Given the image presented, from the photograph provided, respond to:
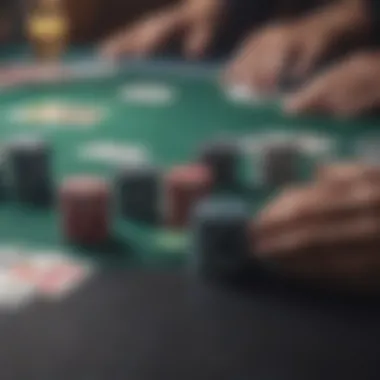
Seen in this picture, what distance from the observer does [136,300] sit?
1198 millimetres

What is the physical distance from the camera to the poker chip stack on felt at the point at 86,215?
1390 mm

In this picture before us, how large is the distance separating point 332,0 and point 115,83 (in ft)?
1.98

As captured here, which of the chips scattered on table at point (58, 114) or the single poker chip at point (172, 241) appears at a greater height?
the chips scattered on table at point (58, 114)

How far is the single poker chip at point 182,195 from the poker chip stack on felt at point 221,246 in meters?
0.17

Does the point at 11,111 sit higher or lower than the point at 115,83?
lower

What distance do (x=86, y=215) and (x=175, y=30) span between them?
926 millimetres

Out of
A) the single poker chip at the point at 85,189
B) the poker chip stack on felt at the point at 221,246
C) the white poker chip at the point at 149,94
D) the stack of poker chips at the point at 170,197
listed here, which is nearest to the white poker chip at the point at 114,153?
the stack of poker chips at the point at 170,197

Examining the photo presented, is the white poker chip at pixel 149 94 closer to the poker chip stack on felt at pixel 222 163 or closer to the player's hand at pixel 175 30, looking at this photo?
the player's hand at pixel 175 30

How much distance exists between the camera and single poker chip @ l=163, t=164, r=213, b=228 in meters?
1.46

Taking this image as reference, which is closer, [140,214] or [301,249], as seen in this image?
[301,249]

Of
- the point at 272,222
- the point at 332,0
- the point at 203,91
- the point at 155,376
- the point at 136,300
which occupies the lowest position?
the point at 155,376

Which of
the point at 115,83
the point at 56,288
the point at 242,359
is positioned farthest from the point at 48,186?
the point at 115,83

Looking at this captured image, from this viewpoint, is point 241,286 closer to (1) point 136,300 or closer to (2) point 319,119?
(1) point 136,300

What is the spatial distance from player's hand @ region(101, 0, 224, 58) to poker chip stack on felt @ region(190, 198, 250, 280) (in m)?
0.93
